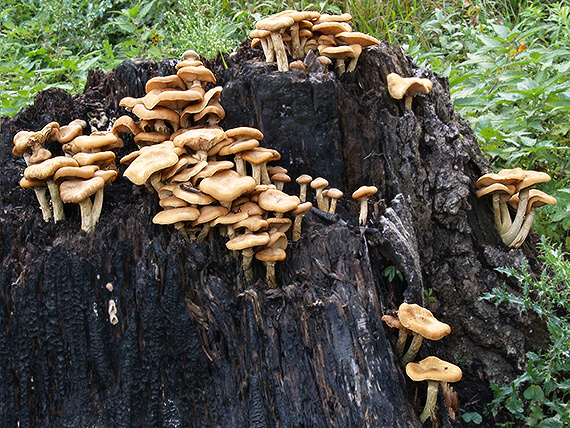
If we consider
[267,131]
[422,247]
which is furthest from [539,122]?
[267,131]

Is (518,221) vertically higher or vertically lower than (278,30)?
lower

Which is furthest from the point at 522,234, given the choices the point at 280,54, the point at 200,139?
the point at 200,139

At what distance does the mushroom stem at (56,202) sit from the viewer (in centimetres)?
389

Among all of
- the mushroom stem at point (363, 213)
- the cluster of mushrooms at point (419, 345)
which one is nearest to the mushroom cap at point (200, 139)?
the mushroom stem at point (363, 213)

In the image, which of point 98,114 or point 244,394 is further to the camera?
point 98,114

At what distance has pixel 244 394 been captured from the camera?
3771 millimetres

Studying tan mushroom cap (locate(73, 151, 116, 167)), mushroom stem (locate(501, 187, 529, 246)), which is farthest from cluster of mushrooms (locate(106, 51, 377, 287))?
→ mushroom stem (locate(501, 187, 529, 246))

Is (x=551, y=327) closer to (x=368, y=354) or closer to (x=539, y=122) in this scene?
(x=368, y=354)

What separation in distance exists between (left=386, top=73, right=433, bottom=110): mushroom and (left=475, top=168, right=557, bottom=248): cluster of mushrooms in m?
1.12

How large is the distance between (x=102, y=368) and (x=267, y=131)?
2668 millimetres

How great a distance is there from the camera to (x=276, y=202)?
12.4 ft

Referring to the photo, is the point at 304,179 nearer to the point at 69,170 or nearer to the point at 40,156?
the point at 69,170

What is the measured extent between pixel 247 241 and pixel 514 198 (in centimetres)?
317

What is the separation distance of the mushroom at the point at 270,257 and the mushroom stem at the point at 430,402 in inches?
59.7
